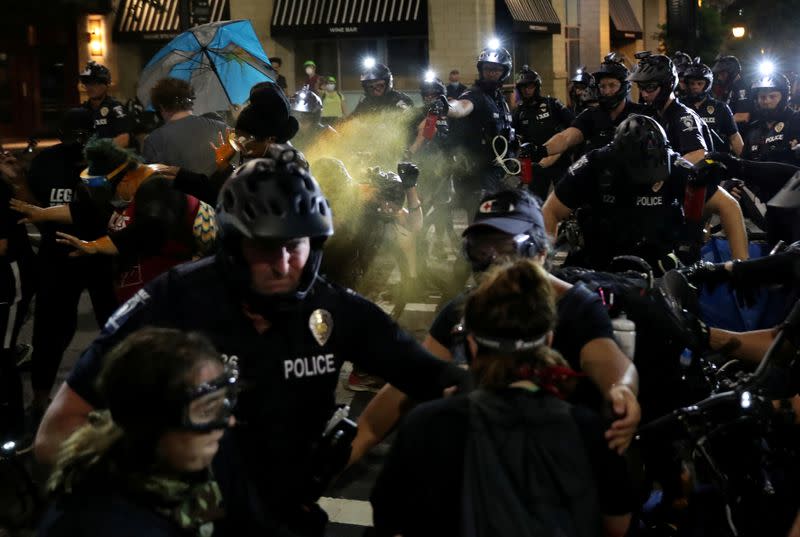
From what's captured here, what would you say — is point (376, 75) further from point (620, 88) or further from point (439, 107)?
point (620, 88)

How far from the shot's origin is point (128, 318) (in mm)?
3088

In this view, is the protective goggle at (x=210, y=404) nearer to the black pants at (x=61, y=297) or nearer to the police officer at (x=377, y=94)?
the black pants at (x=61, y=297)

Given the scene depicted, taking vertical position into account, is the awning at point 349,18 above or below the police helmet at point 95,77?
above

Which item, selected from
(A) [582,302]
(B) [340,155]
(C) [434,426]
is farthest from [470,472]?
(B) [340,155]

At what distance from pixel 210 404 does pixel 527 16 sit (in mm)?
28787

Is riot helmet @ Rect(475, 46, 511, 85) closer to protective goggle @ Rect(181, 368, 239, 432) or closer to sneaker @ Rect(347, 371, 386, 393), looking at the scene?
sneaker @ Rect(347, 371, 386, 393)

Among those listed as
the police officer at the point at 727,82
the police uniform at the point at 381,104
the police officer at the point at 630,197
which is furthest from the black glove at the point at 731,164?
the police officer at the point at 727,82

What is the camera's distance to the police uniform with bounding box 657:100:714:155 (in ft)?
27.7

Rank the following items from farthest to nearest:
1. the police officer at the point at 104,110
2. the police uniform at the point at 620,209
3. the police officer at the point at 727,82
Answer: the police officer at the point at 727,82
the police officer at the point at 104,110
the police uniform at the point at 620,209

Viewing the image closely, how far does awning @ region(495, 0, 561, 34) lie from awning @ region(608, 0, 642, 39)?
347 inches

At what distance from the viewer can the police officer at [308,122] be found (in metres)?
9.65

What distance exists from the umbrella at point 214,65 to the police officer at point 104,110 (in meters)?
0.34

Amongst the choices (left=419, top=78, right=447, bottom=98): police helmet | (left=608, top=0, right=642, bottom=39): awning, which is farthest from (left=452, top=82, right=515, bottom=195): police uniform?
(left=608, top=0, right=642, bottom=39): awning

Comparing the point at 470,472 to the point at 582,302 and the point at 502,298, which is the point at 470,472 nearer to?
the point at 502,298
